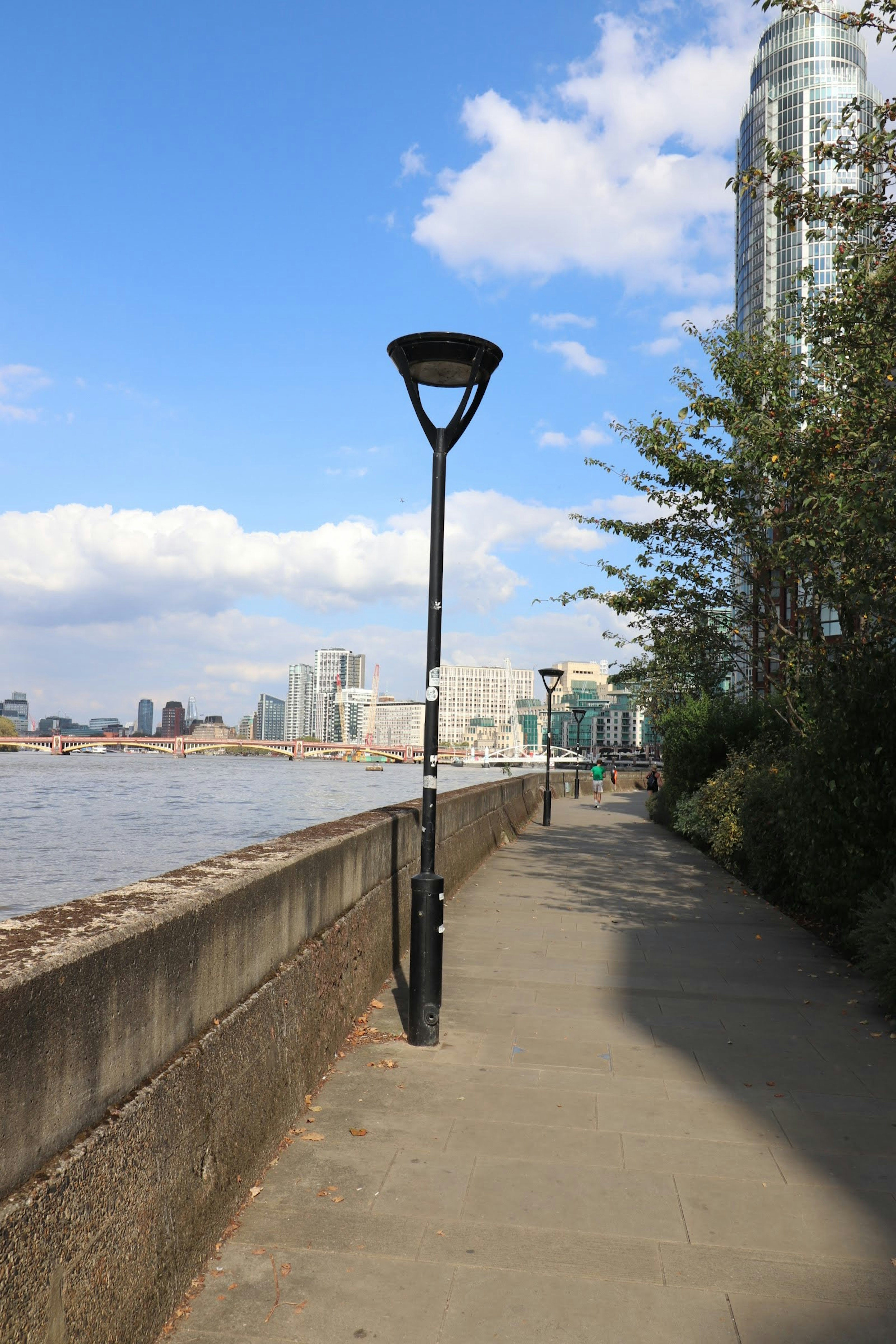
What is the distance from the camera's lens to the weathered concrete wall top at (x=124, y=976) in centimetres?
212

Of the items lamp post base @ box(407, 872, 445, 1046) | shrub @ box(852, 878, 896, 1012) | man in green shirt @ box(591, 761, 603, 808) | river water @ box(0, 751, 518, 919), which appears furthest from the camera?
man in green shirt @ box(591, 761, 603, 808)

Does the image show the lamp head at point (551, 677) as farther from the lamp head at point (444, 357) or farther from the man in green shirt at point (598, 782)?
the lamp head at point (444, 357)

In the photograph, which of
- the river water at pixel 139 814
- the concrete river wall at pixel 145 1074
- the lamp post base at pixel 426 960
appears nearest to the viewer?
the concrete river wall at pixel 145 1074

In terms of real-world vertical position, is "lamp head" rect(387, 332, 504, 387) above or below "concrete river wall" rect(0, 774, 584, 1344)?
above

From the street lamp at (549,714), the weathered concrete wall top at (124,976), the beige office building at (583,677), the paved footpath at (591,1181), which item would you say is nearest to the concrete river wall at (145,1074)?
the weathered concrete wall top at (124,976)

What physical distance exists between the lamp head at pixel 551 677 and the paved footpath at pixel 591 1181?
19.1 metres

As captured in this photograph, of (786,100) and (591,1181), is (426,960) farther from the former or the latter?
(786,100)

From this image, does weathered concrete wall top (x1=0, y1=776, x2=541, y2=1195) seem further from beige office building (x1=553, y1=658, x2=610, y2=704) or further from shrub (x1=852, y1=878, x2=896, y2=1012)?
beige office building (x1=553, y1=658, x2=610, y2=704)

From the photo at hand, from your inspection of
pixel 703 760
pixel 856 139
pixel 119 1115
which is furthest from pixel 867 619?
pixel 119 1115

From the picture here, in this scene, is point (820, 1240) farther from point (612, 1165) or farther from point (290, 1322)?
point (290, 1322)

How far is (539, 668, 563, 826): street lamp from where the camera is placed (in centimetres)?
2455

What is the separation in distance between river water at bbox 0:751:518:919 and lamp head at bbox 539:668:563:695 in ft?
17.3

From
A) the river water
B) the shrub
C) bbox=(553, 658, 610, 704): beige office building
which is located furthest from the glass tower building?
the shrub

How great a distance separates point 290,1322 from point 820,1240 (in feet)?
5.84
